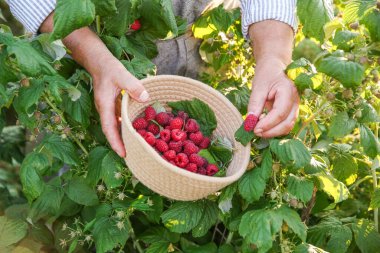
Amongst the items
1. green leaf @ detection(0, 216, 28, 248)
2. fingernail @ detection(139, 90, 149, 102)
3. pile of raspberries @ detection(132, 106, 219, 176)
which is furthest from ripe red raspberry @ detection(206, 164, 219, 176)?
green leaf @ detection(0, 216, 28, 248)

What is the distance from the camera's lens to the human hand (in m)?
1.31

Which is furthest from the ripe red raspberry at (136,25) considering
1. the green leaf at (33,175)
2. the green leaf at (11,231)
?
the green leaf at (11,231)

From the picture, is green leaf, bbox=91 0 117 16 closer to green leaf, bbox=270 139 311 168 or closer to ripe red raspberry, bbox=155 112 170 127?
ripe red raspberry, bbox=155 112 170 127

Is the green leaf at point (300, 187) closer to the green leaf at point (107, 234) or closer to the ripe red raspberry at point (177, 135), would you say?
the ripe red raspberry at point (177, 135)

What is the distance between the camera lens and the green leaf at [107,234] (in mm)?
1376

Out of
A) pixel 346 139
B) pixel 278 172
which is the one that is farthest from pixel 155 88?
pixel 346 139

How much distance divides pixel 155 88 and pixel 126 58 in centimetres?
16

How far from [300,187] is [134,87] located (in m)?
0.41

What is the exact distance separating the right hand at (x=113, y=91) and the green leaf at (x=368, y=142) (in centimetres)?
48

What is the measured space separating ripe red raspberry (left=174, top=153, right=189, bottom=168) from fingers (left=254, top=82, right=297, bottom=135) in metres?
0.16

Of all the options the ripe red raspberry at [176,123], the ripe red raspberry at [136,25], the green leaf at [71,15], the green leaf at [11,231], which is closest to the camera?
the green leaf at [71,15]

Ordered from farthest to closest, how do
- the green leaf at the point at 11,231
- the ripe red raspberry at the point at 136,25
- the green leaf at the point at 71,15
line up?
the green leaf at the point at 11,231
the ripe red raspberry at the point at 136,25
the green leaf at the point at 71,15

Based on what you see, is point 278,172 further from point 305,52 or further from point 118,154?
point 305,52

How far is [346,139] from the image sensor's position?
1.90m
